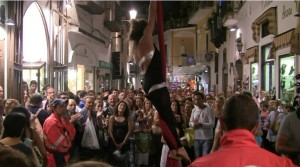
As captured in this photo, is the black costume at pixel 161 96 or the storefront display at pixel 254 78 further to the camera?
the storefront display at pixel 254 78

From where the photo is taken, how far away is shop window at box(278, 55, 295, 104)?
41.2ft

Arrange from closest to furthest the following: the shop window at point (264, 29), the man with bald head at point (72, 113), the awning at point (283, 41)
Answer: the man with bald head at point (72, 113) < the awning at point (283, 41) < the shop window at point (264, 29)

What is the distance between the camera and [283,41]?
1262 cm

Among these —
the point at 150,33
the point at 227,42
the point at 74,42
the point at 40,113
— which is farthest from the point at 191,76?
the point at 150,33

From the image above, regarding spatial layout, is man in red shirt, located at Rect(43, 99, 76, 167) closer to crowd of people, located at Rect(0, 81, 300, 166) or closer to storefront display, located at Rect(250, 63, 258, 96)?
crowd of people, located at Rect(0, 81, 300, 166)

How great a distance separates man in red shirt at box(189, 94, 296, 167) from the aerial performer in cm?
42

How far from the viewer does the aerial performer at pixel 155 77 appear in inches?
114

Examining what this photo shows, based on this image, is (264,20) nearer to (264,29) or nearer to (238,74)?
(264,29)

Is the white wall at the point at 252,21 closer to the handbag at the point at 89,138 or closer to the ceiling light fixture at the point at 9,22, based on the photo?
the handbag at the point at 89,138

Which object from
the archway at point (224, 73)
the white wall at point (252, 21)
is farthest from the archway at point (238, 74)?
the archway at point (224, 73)

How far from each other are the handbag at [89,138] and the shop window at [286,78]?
6.10 meters

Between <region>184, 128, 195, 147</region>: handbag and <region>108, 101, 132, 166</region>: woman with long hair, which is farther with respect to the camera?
<region>184, 128, 195, 147</region>: handbag

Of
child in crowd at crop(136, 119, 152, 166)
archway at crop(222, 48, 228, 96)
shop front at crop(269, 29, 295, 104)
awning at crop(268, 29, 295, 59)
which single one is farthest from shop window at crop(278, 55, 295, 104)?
archway at crop(222, 48, 228, 96)

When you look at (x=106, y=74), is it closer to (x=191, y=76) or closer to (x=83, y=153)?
(x=191, y=76)
